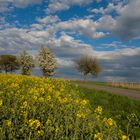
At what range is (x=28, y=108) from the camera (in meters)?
11.0

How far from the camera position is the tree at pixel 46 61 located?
334 feet

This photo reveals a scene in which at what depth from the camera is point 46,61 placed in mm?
102312

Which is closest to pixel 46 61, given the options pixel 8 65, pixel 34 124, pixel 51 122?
pixel 8 65

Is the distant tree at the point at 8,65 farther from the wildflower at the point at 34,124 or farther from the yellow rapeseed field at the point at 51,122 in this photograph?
the wildflower at the point at 34,124

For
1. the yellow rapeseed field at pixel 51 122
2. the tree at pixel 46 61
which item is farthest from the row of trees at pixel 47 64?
the yellow rapeseed field at pixel 51 122

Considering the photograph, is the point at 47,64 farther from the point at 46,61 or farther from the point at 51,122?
the point at 51,122

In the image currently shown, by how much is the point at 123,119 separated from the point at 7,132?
11.5 meters

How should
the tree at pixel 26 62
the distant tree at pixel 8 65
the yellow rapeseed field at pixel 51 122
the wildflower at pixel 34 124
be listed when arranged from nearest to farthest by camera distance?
the wildflower at pixel 34 124 → the yellow rapeseed field at pixel 51 122 → the tree at pixel 26 62 → the distant tree at pixel 8 65

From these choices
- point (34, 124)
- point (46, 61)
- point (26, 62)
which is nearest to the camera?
point (34, 124)

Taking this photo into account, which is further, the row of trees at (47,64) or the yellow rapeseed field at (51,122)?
the row of trees at (47,64)

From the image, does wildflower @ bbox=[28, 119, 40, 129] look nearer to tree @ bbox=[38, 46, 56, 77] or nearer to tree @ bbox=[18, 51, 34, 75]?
tree @ bbox=[38, 46, 56, 77]

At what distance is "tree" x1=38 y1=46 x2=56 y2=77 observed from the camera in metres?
102

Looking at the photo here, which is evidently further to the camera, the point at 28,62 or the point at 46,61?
the point at 28,62

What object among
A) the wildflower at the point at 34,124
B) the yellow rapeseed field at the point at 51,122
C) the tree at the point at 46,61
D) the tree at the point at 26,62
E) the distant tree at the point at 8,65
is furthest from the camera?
the distant tree at the point at 8,65
